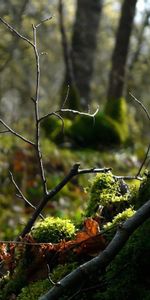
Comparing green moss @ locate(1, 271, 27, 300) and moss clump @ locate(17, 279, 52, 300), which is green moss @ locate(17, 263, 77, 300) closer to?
moss clump @ locate(17, 279, 52, 300)

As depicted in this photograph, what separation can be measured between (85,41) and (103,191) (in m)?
13.7

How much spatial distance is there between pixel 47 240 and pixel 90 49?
14.5m

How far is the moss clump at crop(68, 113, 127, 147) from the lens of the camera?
13.0 metres

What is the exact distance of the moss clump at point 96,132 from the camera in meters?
13.0

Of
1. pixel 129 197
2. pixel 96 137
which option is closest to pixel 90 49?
pixel 96 137

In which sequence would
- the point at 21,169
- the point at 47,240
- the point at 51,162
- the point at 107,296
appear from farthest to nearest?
the point at 51,162 < the point at 21,169 < the point at 47,240 < the point at 107,296

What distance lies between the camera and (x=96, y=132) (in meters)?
13.1

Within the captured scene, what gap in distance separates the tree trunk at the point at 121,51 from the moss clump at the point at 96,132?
2.22 m

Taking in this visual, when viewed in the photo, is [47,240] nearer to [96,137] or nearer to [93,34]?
[96,137]

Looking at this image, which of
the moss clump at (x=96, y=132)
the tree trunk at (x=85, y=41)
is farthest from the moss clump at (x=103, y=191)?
the tree trunk at (x=85, y=41)

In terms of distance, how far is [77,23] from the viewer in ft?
55.9

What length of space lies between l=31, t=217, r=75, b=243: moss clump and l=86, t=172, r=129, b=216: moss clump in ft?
1.41

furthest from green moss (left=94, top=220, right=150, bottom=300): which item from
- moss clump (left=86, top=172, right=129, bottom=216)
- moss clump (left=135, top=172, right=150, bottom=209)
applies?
moss clump (left=86, top=172, right=129, bottom=216)

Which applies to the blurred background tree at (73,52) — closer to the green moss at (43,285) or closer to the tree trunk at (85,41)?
the tree trunk at (85,41)
